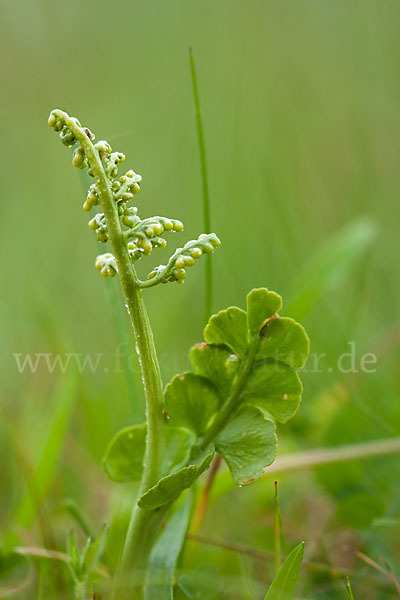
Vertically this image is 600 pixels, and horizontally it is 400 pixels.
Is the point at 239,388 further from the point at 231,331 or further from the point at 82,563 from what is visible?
the point at 82,563

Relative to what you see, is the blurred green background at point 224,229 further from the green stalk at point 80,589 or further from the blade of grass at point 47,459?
the green stalk at point 80,589

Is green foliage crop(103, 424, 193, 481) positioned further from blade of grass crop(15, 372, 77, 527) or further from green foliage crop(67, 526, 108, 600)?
blade of grass crop(15, 372, 77, 527)

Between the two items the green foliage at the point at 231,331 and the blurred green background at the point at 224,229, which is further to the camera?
the blurred green background at the point at 224,229

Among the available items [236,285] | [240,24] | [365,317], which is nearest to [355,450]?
[236,285]

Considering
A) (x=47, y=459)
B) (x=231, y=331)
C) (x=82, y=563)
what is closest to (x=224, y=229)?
(x=47, y=459)

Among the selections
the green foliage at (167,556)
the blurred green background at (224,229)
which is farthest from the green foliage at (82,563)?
the blurred green background at (224,229)

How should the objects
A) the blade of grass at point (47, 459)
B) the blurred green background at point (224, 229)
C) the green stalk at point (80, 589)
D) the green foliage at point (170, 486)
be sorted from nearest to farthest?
the green foliage at point (170, 486) < the green stalk at point (80, 589) < the blade of grass at point (47, 459) < the blurred green background at point (224, 229)

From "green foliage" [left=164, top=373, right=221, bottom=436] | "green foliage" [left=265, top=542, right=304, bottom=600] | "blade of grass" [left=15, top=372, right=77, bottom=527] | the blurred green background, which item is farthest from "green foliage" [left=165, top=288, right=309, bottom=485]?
"blade of grass" [left=15, top=372, right=77, bottom=527]
